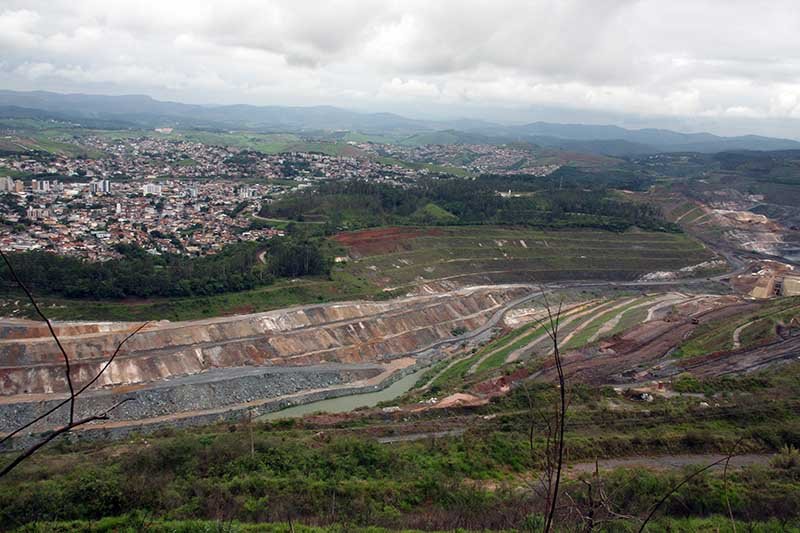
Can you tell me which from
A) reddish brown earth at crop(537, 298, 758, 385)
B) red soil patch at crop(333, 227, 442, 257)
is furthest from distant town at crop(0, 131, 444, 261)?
reddish brown earth at crop(537, 298, 758, 385)

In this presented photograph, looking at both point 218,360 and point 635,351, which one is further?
point 635,351

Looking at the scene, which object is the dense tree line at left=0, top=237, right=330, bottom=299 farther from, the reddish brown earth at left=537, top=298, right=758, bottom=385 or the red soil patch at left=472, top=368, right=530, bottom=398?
the reddish brown earth at left=537, top=298, right=758, bottom=385

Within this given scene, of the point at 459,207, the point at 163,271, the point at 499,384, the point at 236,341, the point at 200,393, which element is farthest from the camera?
the point at 459,207

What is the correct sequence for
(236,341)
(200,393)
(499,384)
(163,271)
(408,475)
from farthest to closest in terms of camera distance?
(163,271) → (236,341) → (200,393) → (499,384) → (408,475)

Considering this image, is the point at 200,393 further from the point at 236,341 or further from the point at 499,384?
the point at 499,384

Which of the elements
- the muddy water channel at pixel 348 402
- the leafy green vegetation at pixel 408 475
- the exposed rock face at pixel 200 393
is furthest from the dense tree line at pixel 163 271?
the leafy green vegetation at pixel 408 475

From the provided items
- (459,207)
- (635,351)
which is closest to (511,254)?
(459,207)

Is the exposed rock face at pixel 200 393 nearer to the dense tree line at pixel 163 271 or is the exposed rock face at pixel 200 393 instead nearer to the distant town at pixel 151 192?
the dense tree line at pixel 163 271
